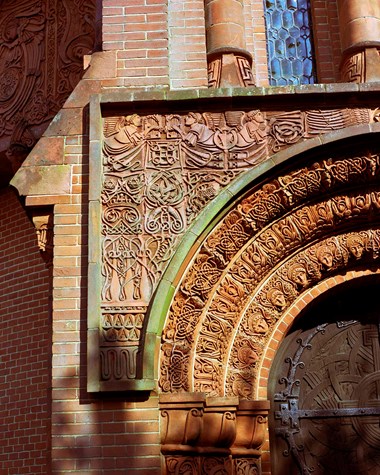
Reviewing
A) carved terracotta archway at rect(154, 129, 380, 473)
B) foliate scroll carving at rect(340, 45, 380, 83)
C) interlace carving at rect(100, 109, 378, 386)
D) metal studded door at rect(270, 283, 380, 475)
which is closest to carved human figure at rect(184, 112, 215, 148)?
interlace carving at rect(100, 109, 378, 386)

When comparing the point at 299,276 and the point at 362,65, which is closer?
the point at 299,276

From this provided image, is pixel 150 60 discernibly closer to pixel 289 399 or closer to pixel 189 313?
pixel 189 313

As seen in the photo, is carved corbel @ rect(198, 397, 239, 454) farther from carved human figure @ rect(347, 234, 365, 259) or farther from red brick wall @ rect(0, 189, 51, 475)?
red brick wall @ rect(0, 189, 51, 475)

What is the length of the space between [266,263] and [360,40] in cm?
211

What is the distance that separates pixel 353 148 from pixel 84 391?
9.43 ft

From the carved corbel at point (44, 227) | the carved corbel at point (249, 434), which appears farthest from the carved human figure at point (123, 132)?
the carved corbel at point (249, 434)

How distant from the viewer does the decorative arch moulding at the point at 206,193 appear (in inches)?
269

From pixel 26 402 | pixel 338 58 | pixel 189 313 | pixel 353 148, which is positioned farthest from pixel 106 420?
pixel 338 58

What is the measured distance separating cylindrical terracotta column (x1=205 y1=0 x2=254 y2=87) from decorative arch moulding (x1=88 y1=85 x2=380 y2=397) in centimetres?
34

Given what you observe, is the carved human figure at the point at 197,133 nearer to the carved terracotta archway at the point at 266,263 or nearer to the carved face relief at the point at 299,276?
the carved terracotta archway at the point at 266,263

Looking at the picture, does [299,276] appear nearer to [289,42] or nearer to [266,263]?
[266,263]

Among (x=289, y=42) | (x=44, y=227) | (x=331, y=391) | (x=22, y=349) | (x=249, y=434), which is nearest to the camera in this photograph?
(x=249, y=434)

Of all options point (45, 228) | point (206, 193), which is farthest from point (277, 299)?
point (45, 228)

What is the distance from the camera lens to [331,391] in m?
7.55
